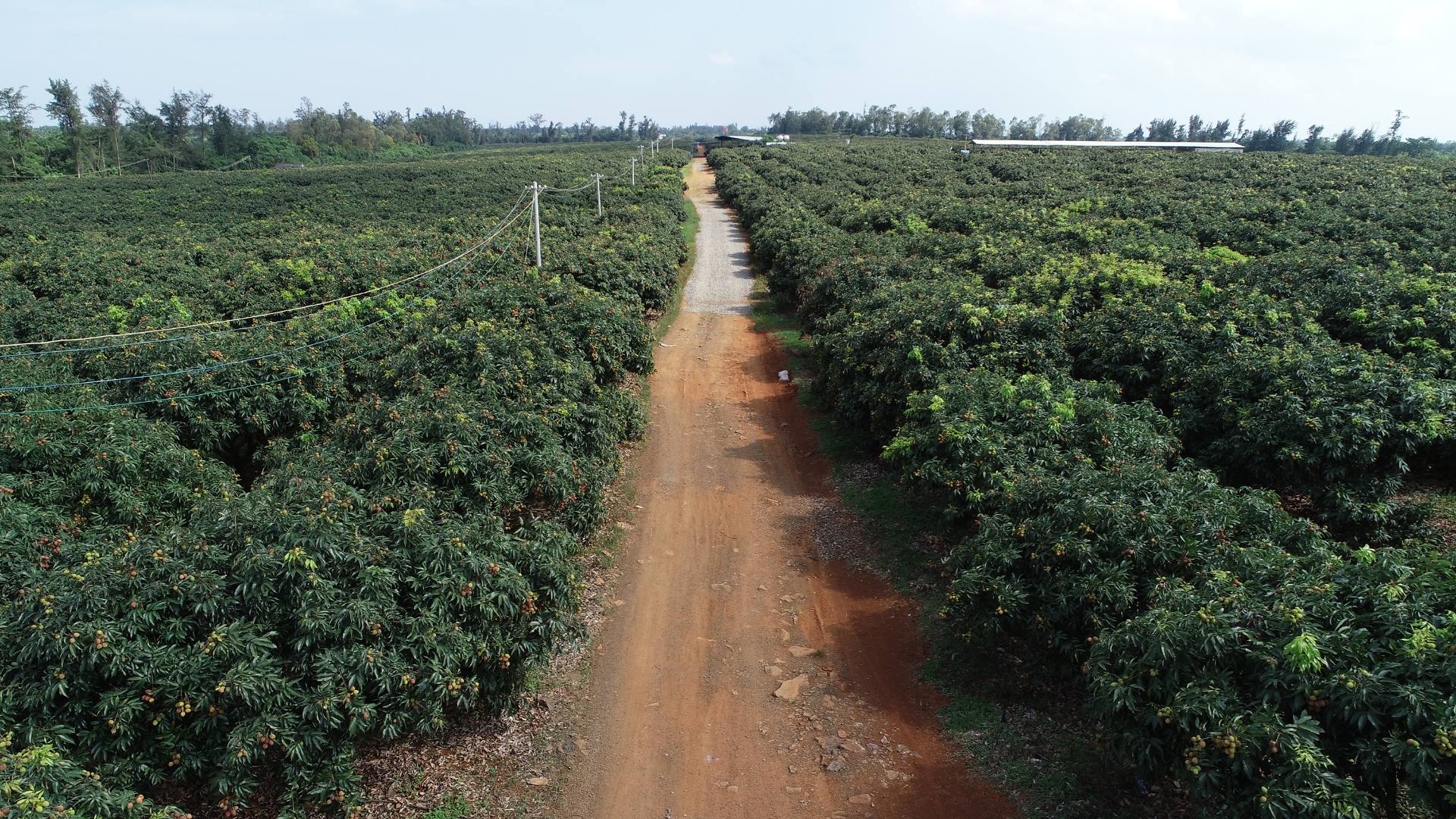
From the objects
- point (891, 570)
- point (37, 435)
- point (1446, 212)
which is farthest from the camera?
point (1446, 212)

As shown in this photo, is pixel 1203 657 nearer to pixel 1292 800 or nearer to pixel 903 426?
pixel 1292 800

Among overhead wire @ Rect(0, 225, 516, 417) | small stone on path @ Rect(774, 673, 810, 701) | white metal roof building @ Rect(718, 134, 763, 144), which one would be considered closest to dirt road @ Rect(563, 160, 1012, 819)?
small stone on path @ Rect(774, 673, 810, 701)

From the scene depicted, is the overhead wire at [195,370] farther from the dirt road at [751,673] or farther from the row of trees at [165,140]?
the row of trees at [165,140]

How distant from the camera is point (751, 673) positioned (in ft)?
34.4

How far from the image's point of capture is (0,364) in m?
13.1

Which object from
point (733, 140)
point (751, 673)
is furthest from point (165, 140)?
point (751, 673)

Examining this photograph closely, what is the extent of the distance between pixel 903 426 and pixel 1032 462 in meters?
2.58

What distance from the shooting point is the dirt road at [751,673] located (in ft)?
28.0

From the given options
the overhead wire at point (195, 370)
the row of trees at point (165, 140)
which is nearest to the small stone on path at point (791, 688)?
the overhead wire at point (195, 370)

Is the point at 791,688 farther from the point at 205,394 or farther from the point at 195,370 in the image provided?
the point at 195,370

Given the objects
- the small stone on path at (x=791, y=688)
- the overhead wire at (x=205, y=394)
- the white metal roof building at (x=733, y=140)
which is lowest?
the small stone on path at (x=791, y=688)

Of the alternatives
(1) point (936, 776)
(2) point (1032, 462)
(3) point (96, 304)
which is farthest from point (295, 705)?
(3) point (96, 304)

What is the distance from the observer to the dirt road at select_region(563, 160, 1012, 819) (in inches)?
336

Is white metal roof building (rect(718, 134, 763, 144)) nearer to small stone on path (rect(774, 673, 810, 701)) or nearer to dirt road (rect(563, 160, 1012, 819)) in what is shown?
dirt road (rect(563, 160, 1012, 819))
